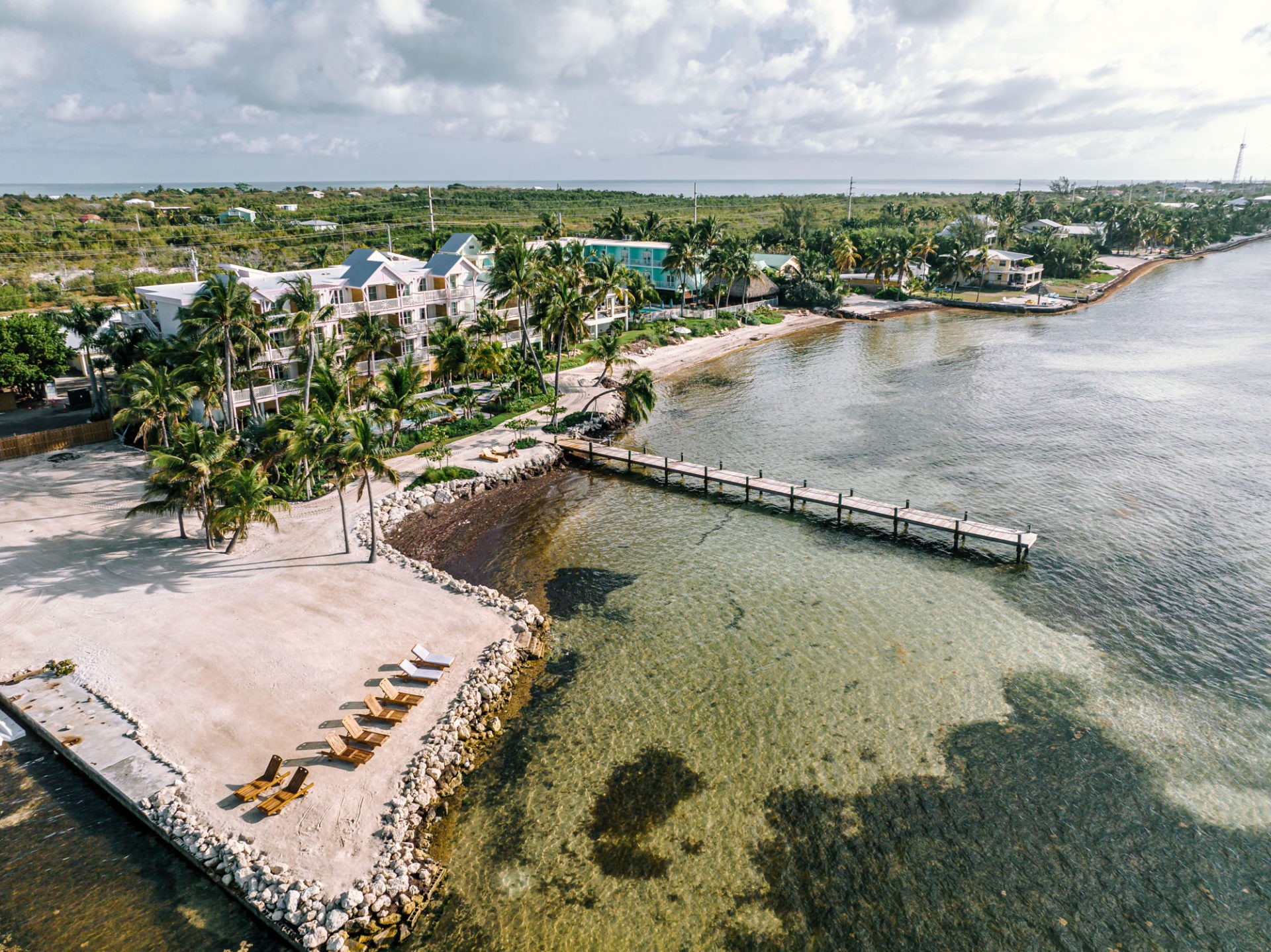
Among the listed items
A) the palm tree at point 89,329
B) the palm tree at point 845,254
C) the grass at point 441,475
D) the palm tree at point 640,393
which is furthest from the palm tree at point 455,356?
the palm tree at point 845,254

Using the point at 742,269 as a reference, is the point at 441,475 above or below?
below

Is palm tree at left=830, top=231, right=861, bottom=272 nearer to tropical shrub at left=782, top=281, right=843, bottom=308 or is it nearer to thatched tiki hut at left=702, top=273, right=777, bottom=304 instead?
tropical shrub at left=782, top=281, right=843, bottom=308

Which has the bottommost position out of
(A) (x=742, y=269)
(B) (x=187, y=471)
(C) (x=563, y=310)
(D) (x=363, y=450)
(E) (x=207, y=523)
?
(E) (x=207, y=523)

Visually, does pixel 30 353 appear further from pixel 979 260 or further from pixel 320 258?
pixel 979 260

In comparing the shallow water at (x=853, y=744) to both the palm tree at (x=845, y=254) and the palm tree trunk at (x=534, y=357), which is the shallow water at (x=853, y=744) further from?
the palm tree at (x=845, y=254)

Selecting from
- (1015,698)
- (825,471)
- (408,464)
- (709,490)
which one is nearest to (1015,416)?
(825,471)

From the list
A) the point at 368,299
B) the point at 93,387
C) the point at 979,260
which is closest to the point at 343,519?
the point at 368,299
